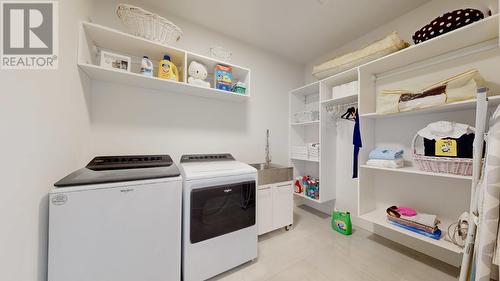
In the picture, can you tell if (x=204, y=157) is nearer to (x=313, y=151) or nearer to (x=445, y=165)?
(x=313, y=151)

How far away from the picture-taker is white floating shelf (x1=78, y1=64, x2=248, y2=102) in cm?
133

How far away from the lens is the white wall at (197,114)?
1.56 meters

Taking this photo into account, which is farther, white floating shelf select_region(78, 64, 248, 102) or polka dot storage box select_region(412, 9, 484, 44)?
white floating shelf select_region(78, 64, 248, 102)

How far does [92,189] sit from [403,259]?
2540mm

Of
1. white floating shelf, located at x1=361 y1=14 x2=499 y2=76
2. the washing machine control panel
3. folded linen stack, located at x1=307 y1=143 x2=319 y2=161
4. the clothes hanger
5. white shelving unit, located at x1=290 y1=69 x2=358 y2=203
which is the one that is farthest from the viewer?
folded linen stack, located at x1=307 y1=143 x2=319 y2=161

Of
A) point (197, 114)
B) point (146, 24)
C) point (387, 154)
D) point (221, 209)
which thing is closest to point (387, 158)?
point (387, 154)

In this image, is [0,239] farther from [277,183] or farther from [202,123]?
[277,183]

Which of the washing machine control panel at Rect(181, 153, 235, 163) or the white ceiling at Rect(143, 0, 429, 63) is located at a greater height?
the white ceiling at Rect(143, 0, 429, 63)

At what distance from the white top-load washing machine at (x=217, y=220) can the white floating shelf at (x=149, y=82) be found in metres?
0.81

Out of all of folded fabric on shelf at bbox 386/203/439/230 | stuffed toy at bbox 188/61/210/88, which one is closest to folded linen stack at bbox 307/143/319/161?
folded fabric on shelf at bbox 386/203/439/230

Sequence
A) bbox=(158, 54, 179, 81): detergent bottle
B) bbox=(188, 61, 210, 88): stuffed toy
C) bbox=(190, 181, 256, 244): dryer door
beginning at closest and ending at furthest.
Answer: bbox=(190, 181, 256, 244): dryer door < bbox=(158, 54, 179, 81): detergent bottle < bbox=(188, 61, 210, 88): stuffed toy

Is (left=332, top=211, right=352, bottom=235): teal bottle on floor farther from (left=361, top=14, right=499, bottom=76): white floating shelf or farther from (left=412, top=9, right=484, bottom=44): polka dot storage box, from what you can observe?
(left=412, top=9, right=484, bottom=44): polka dot storage box

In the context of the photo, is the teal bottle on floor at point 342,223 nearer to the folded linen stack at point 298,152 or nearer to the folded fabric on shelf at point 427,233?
the folded fabric on shelf at point 427,233

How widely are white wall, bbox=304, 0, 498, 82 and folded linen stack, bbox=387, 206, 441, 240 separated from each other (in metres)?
1.67
